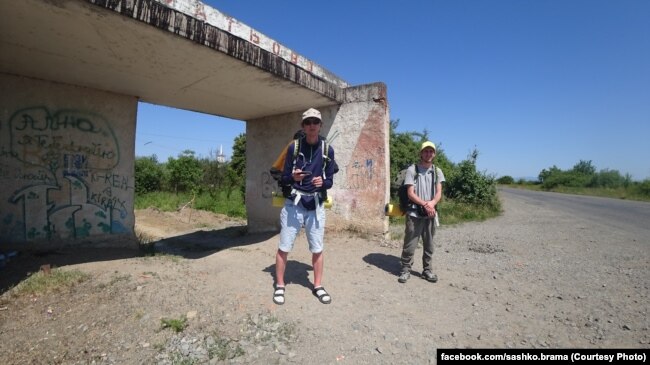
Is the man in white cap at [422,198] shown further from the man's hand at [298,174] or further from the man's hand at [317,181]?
the man's hand at [298,174]

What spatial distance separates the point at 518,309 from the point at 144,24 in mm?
4549

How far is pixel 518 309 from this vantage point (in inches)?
123

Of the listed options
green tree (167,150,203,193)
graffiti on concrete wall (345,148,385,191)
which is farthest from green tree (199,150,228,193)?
graffiti on concrete wall (345,148,385,191)

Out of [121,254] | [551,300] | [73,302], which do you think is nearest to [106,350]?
[73,302]

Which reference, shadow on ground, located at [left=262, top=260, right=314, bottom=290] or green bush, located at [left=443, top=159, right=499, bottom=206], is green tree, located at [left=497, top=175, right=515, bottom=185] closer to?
green bush, located at [left=443, top=159, right=499, bottom=206]

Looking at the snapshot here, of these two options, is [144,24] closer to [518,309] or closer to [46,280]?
[46,280]

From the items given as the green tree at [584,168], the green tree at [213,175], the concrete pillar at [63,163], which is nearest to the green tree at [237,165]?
the green tree at [213,175]

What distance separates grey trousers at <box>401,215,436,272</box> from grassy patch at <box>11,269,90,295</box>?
3845mm

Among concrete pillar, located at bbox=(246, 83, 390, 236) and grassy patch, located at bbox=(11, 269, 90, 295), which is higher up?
concrete pillar, located at bbox=(246, 83, 390, 236)

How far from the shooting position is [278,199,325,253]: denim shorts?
313cm

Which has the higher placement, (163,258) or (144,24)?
(144,24)

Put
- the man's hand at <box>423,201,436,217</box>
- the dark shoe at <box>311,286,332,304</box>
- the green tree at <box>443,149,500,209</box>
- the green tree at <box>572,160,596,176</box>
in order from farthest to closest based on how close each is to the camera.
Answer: the green tree at <box>572,160,596,176</box>
the green tree at <box>443,149,500,209</box>
the man's hand at <box>423,201,436,217</box>
the dark shoe at <box>311,286,332,304</box>

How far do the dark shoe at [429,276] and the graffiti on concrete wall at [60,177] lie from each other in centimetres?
486

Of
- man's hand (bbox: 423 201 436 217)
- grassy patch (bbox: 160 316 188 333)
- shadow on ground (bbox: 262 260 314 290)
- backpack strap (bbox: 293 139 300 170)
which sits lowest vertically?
grassy patch (bbox: 160 316 188 333)
